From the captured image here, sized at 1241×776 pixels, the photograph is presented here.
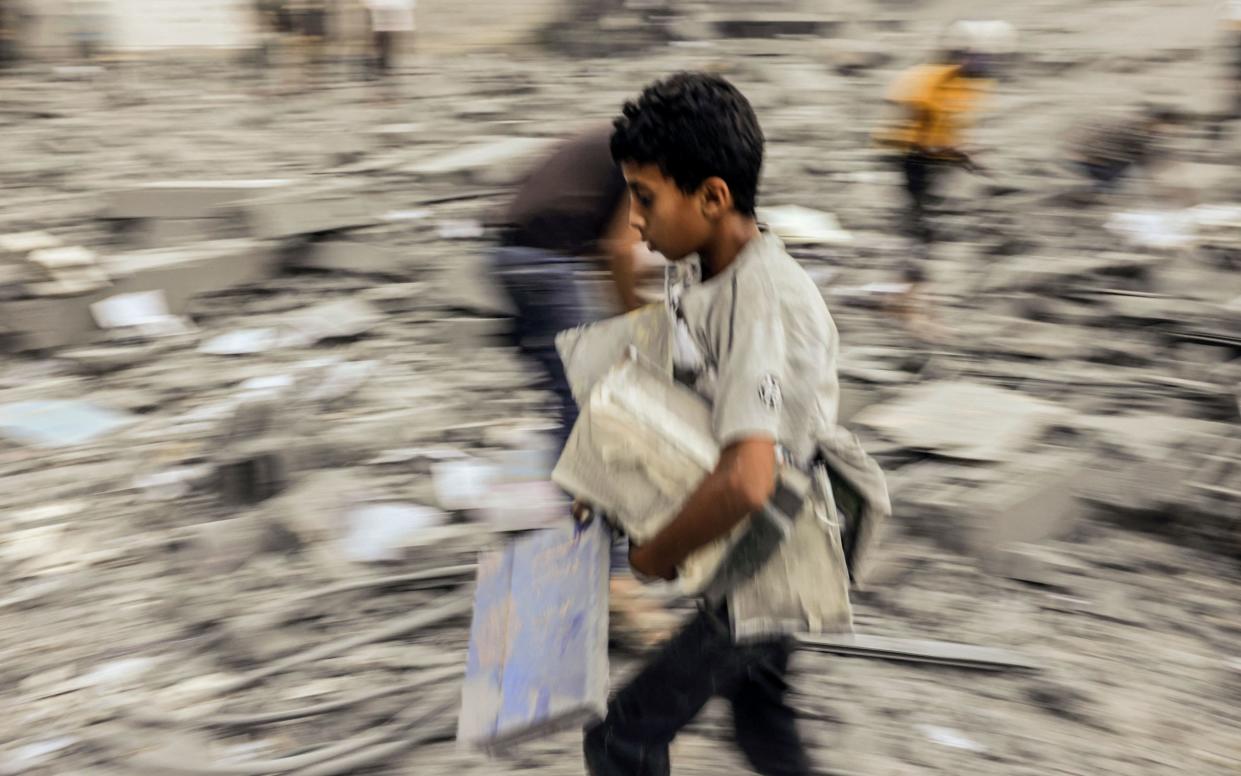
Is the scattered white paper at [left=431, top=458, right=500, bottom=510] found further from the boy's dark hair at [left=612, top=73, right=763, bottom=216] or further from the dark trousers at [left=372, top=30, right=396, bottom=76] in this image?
the dark trousers at [left=372, top=30, right=396, bottom=76]

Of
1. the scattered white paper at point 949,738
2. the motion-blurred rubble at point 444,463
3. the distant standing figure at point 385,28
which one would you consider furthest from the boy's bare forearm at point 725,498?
the distant standing figure at point 385,28

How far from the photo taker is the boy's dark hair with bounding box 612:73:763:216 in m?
1.55

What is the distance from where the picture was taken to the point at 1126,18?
10.3m

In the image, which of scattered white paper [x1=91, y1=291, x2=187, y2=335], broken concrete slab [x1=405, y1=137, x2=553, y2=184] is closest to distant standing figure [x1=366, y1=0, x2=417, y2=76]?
broken concrete slab [x1=405, y1=137, x2=553, y2=184]

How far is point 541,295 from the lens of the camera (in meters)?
2.78

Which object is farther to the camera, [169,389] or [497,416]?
[169,389]

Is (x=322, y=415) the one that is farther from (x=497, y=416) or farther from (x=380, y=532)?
(x=380, y=532)

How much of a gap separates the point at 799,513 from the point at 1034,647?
5.54ft

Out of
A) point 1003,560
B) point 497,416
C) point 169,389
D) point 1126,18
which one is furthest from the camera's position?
point 1126,18

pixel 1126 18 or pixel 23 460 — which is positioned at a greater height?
pixel 1126 18

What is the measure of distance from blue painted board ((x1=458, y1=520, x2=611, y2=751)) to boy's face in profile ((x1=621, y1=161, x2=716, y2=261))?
45cm

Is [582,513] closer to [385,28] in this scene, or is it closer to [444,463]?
[444,463]

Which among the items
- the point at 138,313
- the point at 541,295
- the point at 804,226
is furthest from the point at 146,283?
the point at 804,226

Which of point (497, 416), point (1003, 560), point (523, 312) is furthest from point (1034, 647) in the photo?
point (497, 416)
